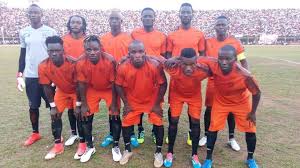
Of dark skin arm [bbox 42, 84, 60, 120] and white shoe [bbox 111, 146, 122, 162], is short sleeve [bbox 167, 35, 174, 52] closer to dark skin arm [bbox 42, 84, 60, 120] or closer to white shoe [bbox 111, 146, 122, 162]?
white shoe [bbox 111, 146, 122, 162]

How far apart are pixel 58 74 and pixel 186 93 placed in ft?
6.75

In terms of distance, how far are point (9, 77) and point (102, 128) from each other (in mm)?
8876

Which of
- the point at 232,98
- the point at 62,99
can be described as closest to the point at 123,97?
the point at 62,99

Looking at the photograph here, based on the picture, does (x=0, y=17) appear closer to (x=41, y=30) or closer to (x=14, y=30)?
(x=14, y=30)

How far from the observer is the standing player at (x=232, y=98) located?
186 inches

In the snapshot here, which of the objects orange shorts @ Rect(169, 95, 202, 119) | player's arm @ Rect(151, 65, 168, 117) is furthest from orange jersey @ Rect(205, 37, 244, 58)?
player's arm @ Rect(151, 65, 168, 117)

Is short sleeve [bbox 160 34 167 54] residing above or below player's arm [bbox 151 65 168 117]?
above

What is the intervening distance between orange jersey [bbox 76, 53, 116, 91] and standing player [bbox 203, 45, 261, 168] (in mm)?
1502

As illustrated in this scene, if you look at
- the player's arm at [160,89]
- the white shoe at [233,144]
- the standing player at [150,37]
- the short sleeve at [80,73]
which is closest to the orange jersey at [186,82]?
the player's arm at [160,89]

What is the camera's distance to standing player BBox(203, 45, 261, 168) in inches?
186

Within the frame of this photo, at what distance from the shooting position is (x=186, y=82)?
5.01 metres

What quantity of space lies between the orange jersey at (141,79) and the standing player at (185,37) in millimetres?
805

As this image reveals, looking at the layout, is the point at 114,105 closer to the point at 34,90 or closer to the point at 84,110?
the point at 84,110

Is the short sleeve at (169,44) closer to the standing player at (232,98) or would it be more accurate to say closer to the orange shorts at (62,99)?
the standing player at (232,98)
